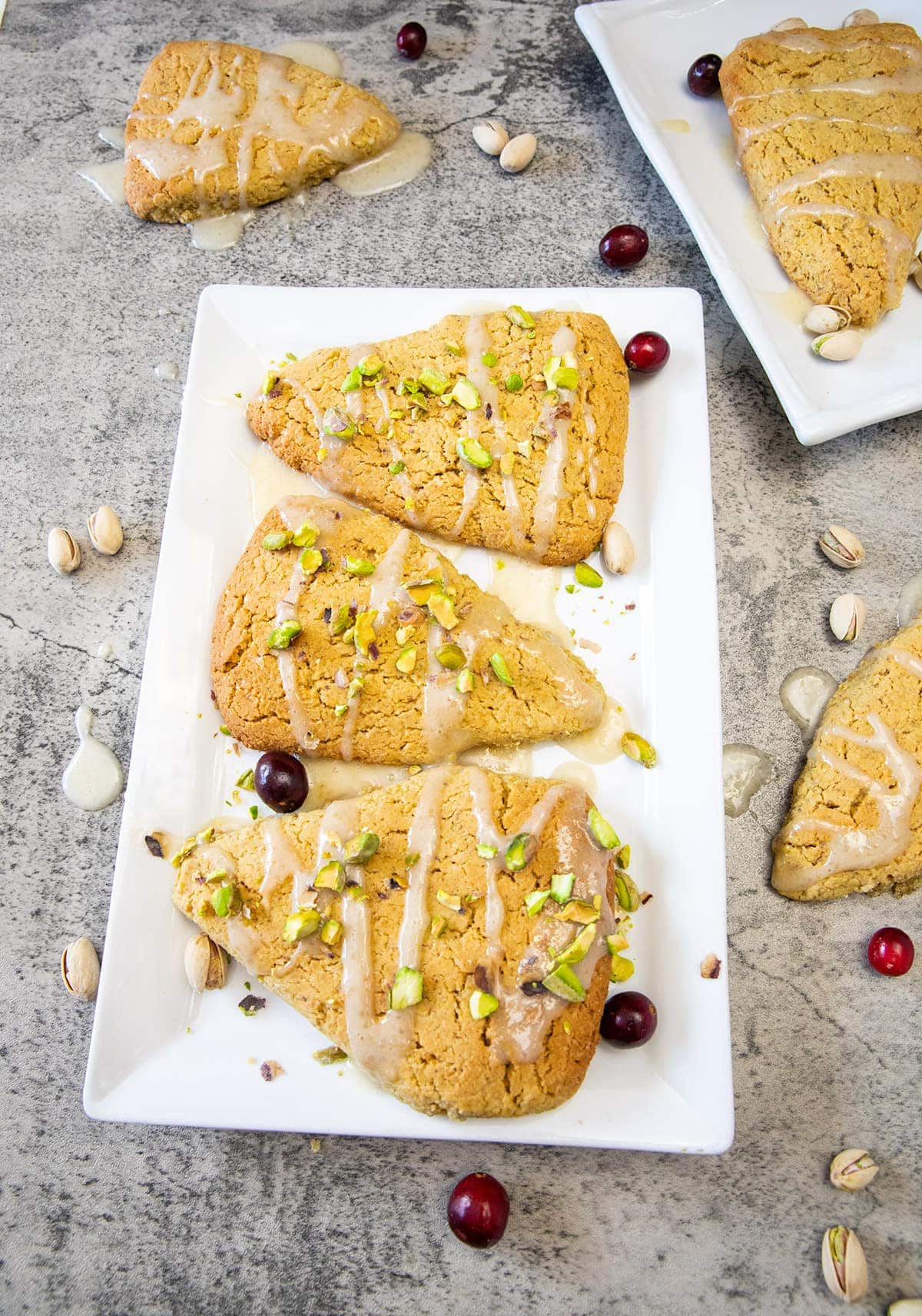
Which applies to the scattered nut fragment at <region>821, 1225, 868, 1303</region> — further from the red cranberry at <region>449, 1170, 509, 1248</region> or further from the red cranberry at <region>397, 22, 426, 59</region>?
the red cranberry at <region>397, 22, 426, 59</region>

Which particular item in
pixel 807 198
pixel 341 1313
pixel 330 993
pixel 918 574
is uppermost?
pixel 807 198

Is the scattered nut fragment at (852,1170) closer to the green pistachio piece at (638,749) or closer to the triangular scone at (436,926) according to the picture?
the triangular scone at (436,926)

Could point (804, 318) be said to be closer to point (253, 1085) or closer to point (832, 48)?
point (832, 48)

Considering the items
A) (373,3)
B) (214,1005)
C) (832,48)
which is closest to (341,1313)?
(214,1005)

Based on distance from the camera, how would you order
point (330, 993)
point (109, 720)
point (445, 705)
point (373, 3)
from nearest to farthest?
1. point (330, 993)
2. point (445, 705)
3. point (109, 720)
4. point (373, 3)

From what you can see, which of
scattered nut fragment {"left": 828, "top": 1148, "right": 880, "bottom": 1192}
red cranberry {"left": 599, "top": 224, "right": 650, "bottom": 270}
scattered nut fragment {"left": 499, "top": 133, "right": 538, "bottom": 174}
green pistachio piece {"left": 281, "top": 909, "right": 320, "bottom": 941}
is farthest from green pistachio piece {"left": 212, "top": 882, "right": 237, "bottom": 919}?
scattered nut fragment {"left": 499, "top": 133, "right": 538, "bottom": 174}

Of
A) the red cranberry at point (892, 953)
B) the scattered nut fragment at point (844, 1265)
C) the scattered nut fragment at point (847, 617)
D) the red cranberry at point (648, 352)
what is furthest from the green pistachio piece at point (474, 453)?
the scattered nut fragment at point (844, 1265)
